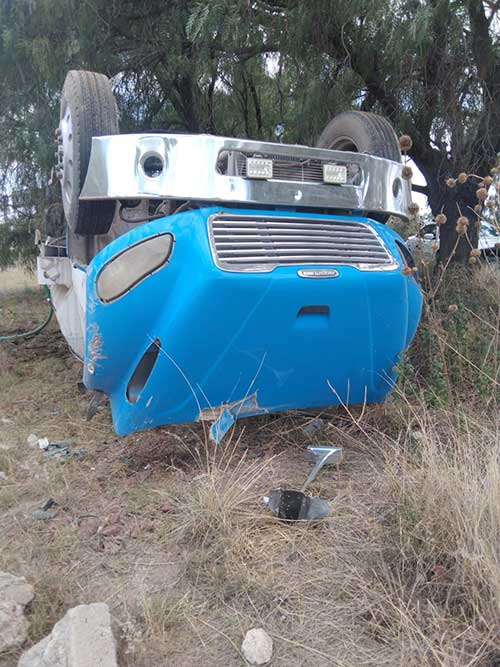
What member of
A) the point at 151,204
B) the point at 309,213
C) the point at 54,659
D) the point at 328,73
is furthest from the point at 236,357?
the point at 328,73

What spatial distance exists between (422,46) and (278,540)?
4.05m

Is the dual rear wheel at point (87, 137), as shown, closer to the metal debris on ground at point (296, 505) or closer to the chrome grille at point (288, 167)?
the chrome grille at point (288, 167)

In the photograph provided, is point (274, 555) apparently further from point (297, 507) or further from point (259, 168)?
point (259, 168)

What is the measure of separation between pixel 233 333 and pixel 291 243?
19.4 inches

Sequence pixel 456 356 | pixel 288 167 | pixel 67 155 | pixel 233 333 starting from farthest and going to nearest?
pixel 456 356 → pixel 67 155 → pixel 288 167 → pixel 233 333

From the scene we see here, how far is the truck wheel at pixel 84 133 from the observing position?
3.25 meters

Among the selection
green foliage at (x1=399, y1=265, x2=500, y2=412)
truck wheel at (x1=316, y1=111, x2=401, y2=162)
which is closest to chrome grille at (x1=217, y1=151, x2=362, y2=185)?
truck wheel at (x1=316, y1=111, x2=401, y2=162)

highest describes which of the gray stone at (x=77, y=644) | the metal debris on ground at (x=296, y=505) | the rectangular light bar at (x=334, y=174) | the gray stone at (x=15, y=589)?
the rectangular light bar at (x=334, y=174)

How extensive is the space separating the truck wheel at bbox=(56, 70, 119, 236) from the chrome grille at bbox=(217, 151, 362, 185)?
2.61 ft

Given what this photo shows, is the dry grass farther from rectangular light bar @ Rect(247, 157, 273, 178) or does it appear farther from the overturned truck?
rectangular light bar @ Rect(247, 157, 273, 178)

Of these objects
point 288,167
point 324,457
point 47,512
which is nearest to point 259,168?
point 288,167

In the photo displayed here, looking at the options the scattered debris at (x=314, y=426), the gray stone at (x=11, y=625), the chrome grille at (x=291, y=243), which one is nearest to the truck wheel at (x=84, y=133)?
the chrome grille at (x=291, y=243)

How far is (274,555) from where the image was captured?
7.82ft

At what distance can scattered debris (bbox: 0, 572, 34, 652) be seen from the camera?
1974mm
